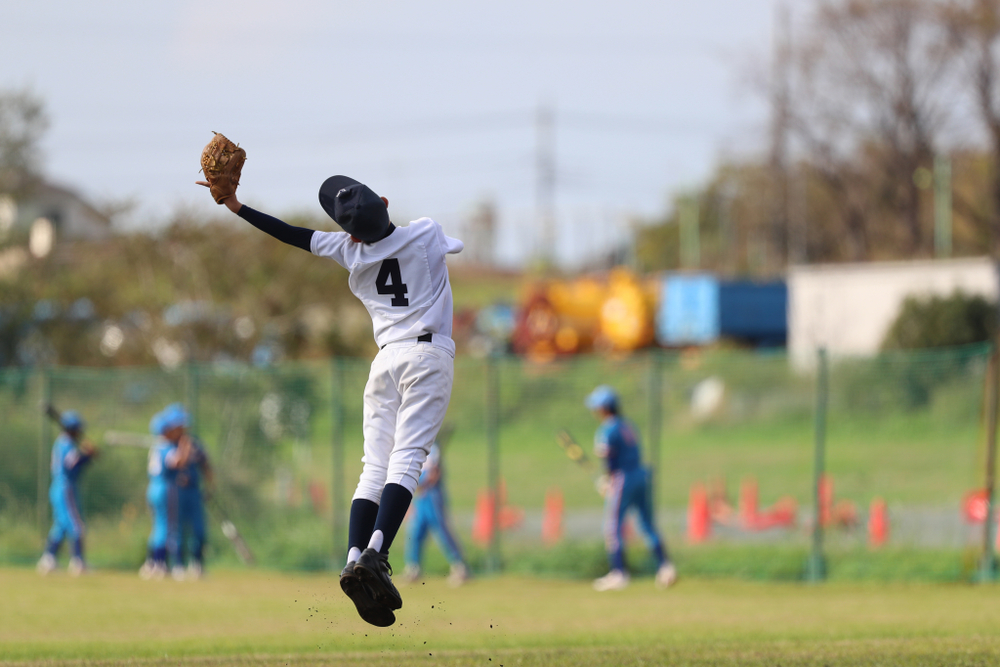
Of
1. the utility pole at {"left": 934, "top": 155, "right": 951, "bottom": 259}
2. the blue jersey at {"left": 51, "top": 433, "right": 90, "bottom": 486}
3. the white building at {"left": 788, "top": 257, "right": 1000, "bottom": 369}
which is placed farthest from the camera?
the utility pole at {"left": 934, "top": 155, "right": 951, "bottom": 259}

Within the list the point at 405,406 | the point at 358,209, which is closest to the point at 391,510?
the point at 405,406

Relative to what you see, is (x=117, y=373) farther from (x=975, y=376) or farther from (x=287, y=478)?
(x=975, y=376)

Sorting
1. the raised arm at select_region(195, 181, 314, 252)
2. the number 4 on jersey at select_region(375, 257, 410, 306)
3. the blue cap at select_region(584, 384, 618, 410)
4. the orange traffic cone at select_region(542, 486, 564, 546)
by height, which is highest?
the raised arm at select_region(195, 181, 314, 252)

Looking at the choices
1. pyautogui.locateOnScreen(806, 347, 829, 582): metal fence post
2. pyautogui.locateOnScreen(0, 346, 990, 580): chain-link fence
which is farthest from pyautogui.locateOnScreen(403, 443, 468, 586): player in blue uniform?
pyautogui.locateOnScreen(806, 347, 829, 582): metal fence post

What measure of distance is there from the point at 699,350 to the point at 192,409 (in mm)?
22754

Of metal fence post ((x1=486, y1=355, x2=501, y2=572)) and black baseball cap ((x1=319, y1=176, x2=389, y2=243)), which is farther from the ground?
black baseball cap ((x1=319, y1=176, x2=389, y2=243))

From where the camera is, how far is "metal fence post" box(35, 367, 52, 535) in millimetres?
17062

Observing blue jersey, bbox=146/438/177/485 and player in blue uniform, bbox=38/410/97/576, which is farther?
player in blue uniform, bbox=38/410/97/576

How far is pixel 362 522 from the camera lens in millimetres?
6500

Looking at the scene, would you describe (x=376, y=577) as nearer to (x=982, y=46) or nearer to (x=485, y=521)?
(x=485, y=521)

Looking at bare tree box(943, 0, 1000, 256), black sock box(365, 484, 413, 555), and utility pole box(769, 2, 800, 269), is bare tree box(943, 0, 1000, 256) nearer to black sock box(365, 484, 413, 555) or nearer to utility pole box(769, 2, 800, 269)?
utility pole box(769, 2, 800, 269)

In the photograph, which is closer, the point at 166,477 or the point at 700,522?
the point at 166,477

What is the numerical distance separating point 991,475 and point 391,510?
9.30 m

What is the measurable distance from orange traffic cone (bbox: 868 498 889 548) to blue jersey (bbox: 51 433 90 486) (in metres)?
9.61
